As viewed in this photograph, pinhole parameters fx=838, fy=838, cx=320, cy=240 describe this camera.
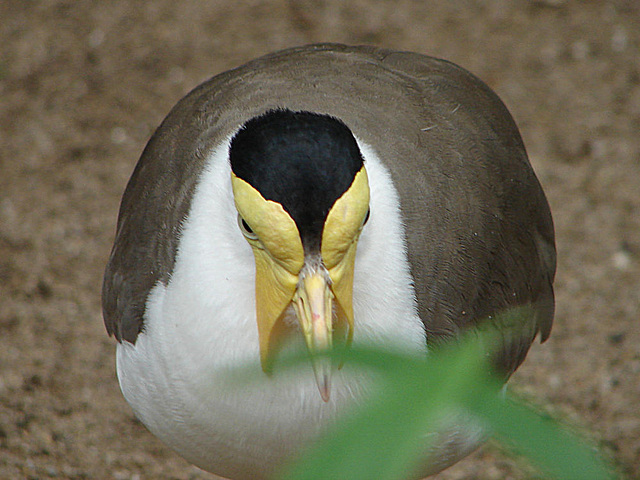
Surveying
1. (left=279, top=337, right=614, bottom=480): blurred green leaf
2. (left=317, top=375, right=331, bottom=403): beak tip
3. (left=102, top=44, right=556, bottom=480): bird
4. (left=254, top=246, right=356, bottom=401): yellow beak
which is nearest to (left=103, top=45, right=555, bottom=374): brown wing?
(left=102, top=44, right=556, bottom=480): bird

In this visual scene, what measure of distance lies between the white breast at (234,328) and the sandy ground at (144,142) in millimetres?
1194

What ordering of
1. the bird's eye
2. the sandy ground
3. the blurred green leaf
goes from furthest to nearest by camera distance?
1. the sandy ground
2. the bird's eye
3. the blurred green leaf

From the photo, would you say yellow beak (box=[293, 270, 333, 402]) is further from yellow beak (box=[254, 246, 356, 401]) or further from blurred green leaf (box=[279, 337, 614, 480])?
blurred green leaf (box=[279, 337, 614, 480])

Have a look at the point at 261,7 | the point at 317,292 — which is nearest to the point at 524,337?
the point at 317,292

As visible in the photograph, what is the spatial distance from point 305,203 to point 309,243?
0.09m

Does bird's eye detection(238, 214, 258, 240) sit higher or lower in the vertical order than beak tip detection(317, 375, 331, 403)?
higher

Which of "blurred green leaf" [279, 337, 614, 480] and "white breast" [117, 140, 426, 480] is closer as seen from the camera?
"blurred green leaf" [279, 337, 614, 480]

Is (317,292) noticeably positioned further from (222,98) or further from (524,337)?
(524,337)

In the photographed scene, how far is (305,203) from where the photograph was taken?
5.06 feet

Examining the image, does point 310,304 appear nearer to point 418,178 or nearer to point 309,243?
point 309,243

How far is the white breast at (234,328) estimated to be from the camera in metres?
1.86

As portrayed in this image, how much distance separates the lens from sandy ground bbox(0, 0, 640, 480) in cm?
324

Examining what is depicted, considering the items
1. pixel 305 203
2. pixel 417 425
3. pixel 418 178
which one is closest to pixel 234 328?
pixel 305 203

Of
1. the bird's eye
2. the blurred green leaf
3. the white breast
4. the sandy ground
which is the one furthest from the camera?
the sandy ground
